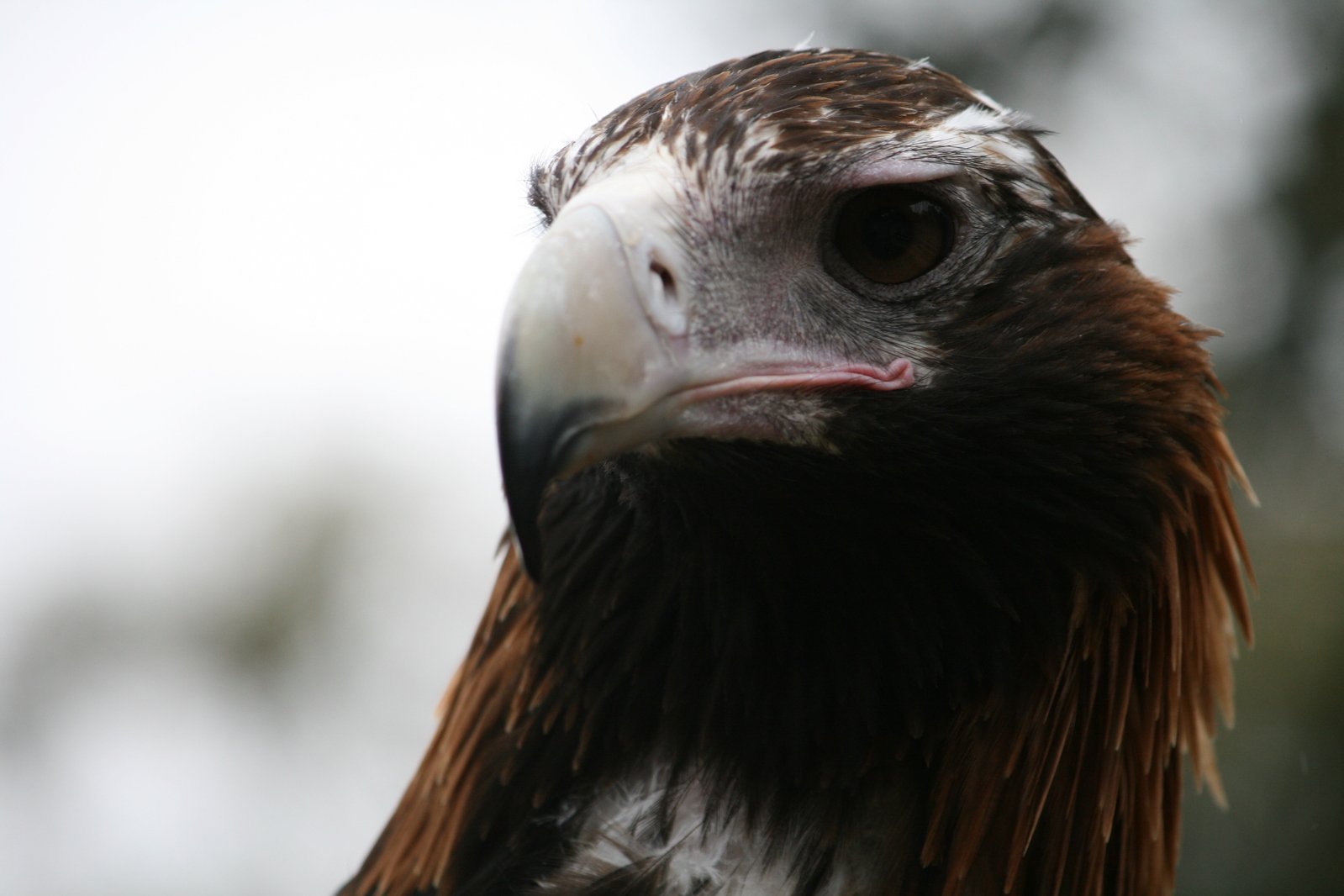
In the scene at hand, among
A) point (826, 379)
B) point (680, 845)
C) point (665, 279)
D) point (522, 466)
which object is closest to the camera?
point (522, 466)

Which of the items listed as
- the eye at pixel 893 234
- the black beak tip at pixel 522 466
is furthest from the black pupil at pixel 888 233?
the black beak tip at pixel 522 466

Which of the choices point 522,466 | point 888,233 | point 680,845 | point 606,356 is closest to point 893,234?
point 888,233

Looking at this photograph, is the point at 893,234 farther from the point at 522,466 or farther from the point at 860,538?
the point at 522,466

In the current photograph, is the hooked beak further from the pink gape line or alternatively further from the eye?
the eye

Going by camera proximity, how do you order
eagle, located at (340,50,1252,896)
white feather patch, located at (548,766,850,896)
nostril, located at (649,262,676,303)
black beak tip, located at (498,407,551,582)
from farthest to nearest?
white feather patch, located at (548,766,850,896)
eagle, located at (340,50,1252,896)
nostril, located at (649,262,676,303)
black beak tip, located at (498,407,551,582)

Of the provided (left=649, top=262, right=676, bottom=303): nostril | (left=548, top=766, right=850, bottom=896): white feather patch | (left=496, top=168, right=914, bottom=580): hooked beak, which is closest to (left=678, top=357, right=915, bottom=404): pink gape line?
(left=496, top=168, right=914, bottom=580): hooked beak

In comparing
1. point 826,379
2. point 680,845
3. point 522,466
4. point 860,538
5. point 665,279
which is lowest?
point 680,845

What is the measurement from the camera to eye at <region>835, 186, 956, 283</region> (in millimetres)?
1736

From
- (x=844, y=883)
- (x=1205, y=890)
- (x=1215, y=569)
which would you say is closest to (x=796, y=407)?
(x=844, y=883)

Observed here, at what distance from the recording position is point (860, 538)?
1.76m

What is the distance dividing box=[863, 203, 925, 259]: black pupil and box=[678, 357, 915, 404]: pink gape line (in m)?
0.17

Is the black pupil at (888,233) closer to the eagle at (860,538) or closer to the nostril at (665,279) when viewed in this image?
the eagle at (860,538)

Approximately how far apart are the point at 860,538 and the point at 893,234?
456mm

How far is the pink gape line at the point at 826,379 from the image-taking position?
1.62m
